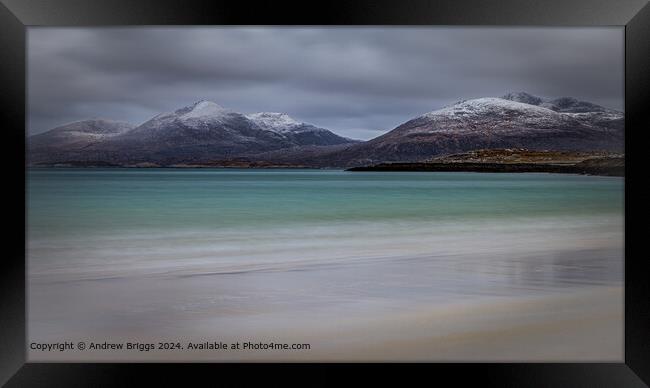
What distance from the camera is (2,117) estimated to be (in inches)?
94.4

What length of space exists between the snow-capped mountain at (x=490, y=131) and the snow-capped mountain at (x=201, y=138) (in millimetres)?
967

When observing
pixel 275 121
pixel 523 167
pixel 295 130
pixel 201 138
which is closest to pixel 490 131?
pixel 523 167

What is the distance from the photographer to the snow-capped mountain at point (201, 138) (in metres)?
13.2

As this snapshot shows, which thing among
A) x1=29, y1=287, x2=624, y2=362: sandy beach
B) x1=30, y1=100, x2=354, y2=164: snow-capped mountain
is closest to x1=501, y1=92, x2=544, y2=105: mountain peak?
x1=30, y1=100, x2=354, y2=164: snow-capped mountain

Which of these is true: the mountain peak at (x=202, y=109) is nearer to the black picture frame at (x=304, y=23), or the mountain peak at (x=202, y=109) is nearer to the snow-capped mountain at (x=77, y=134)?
the snow-capped mountain at (x=77, y=134)

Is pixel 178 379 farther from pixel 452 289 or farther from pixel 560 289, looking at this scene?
pixel 560 289

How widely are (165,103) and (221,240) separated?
984 cm

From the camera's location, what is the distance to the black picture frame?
7.75ft

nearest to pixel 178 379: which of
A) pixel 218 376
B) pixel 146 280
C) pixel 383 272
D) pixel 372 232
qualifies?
pixel 218 376

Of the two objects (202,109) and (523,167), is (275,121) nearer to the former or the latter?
(202,109)

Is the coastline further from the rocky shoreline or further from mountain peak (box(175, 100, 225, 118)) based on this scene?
mountain peak (box(175, 100, 225, 118))

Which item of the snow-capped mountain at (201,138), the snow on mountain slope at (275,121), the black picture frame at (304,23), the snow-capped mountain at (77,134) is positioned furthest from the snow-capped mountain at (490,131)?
the black picture frame at (304,23)

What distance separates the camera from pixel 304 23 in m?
2.41

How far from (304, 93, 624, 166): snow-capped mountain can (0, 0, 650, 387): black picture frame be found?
1019cm
